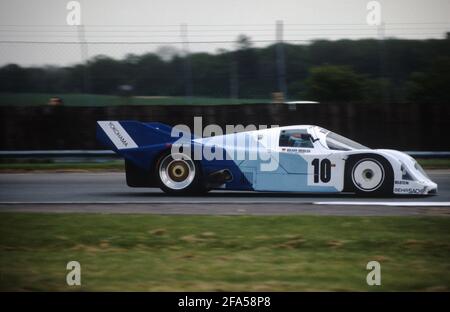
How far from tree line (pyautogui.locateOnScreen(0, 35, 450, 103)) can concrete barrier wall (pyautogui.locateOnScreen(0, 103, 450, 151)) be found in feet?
1.79

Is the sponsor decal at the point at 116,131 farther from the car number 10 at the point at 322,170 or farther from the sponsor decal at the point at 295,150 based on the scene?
the car number 10 at the point at 322,170

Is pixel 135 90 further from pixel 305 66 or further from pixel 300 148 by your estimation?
pixel 300 148

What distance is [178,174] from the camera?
11664mm

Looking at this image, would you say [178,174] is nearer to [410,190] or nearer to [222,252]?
[410,190]

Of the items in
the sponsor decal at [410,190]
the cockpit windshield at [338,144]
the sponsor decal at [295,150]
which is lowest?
the sponsor decal at [410,190]

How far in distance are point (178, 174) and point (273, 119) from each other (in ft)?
20.1

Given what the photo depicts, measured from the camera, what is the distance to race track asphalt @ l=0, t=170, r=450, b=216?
9.91m

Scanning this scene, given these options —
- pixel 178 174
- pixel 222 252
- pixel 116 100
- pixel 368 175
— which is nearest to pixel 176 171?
pixel 178 174

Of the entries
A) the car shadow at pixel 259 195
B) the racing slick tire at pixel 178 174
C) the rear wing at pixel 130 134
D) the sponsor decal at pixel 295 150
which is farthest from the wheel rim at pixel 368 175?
the rear wing at pixel 130 134

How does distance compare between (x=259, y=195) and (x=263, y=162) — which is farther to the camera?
(x=259, y=195)

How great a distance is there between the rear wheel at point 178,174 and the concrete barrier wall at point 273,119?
5.94 metres

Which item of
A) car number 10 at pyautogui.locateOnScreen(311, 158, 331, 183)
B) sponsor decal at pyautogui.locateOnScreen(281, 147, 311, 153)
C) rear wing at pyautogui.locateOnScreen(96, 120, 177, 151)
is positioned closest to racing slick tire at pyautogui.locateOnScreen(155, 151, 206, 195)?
rear wing at pyautogui.locateOnScreen(96, 120, 177, 151)

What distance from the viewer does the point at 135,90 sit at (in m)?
17.8

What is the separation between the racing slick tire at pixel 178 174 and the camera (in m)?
11.5
